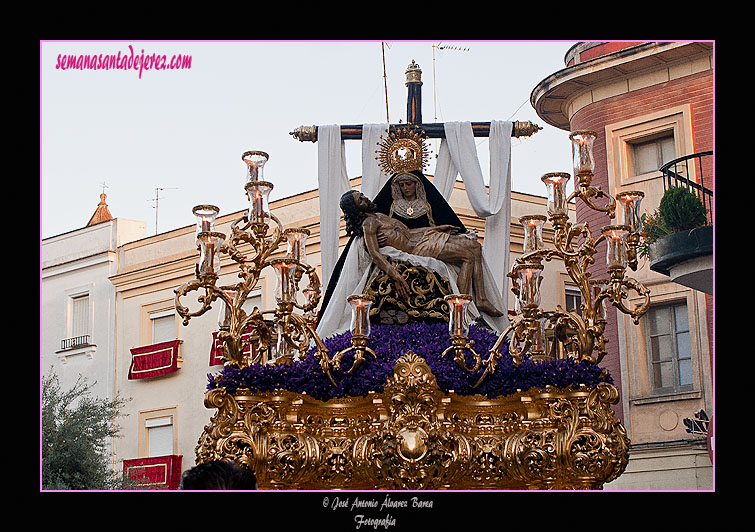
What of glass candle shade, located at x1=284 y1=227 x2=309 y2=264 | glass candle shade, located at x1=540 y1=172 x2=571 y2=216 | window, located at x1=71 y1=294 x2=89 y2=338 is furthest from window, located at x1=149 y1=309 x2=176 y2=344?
glass candle shade, located at x1=540 y1=172 x2=571 y2=216

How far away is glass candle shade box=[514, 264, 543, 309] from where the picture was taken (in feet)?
28.0

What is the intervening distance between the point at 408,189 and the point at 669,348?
6997 mm

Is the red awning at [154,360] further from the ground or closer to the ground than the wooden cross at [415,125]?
closer to the ground

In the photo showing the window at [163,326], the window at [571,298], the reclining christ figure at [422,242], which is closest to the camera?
the reclining christ figure at [422,242]

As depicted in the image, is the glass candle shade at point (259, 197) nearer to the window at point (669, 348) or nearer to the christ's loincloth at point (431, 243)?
the christ's loincloth at point (431, 243)

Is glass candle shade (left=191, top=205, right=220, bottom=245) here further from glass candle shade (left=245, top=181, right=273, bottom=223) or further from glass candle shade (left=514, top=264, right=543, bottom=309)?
glass candle shade (left=514, top=264, right=543, bottom=309)

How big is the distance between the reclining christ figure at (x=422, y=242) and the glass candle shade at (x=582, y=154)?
163 cm

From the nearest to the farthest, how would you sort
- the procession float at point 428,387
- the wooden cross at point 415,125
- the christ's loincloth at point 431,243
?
the procession float at point 428,387 < the christ's loincloth at point 431,243 < the wooden cross at point 415,125

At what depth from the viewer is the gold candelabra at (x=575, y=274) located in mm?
8617

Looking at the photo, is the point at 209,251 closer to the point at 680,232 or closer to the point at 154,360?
the point at 680,232

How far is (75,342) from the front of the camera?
→ 2325 centimetres

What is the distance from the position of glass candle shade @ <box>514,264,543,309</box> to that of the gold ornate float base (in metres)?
0.74

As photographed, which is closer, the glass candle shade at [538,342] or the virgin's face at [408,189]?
the glass candle shade at [538,342]

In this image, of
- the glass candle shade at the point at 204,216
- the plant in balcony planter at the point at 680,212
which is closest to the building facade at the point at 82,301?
the plant in balcony planter at the point at 680,212
